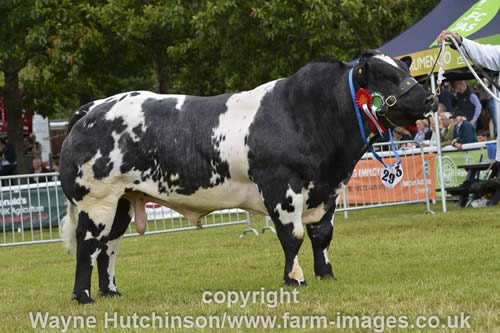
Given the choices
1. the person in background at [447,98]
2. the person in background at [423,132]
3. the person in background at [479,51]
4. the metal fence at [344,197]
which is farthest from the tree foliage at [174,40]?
the person in background at [479,51]

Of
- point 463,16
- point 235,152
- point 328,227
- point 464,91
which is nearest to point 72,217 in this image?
point 235,152

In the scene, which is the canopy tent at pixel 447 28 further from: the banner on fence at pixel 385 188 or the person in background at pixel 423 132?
the person in background at pixel 423 132

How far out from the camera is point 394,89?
7871mm

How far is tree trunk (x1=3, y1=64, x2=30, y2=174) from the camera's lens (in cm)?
2517

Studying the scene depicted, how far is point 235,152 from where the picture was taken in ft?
26.3

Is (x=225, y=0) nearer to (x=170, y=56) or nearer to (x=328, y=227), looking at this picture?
(x=170, y=56)

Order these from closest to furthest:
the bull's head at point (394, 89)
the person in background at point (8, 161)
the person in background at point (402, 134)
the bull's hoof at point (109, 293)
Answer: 1. the bull's head at point (394, 89)
2. the bull's hoof at point (109, 293)
3. the person in background at point (402, 134)
4. the person in background at point (8, 161)

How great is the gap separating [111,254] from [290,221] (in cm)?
185

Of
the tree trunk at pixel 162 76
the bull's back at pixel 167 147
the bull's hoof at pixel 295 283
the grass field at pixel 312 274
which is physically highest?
the tree trunk at pixel 162 76

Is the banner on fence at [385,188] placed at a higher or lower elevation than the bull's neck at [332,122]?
lower

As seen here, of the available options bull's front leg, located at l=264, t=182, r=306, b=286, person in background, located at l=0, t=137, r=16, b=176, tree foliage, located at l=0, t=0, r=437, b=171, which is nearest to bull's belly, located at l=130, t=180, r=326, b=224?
bull's front leg, located at l=264, t=182, r=306, b=286

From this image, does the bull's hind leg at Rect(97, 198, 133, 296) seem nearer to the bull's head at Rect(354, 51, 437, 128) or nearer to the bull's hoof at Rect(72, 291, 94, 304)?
the bull's hoof at Rect(72, 291, 94, 304)

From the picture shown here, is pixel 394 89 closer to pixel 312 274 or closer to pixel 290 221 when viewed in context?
pixel 290 221

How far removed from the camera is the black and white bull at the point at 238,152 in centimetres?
791
